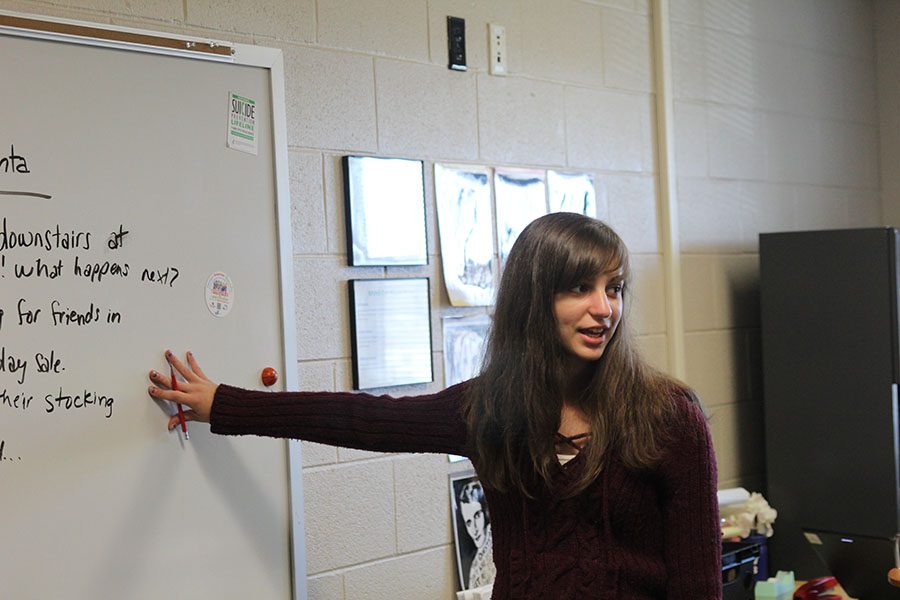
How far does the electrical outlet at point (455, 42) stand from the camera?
2.48 m

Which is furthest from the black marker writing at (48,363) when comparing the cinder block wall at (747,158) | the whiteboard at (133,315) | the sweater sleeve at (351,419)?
the cinder block wall at (747,158)

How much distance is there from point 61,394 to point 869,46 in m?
3.37

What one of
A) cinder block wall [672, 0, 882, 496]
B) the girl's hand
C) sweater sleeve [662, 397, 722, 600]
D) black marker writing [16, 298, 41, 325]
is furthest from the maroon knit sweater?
cinder block wall [672, 0, 882, 496]

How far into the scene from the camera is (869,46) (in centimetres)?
383

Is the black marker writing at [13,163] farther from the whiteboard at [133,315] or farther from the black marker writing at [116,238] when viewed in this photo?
the black marker writing at [116,238]

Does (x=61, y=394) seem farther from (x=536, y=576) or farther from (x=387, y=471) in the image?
(x=536, y=576)

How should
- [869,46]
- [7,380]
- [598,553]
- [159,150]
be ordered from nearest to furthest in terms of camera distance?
[598,553], [7,380], [159,150], [869,46]

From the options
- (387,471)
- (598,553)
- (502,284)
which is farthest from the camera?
(387,471)

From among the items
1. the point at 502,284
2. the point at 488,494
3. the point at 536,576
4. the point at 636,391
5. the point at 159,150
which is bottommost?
the point at 536,576

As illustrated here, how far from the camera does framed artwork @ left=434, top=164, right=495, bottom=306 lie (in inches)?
96.3

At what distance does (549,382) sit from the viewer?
162 centimetres

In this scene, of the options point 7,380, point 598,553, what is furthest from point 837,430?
point 7,380

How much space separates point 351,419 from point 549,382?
1.28 feet

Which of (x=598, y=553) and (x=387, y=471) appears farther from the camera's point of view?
(x=387, y=471)
